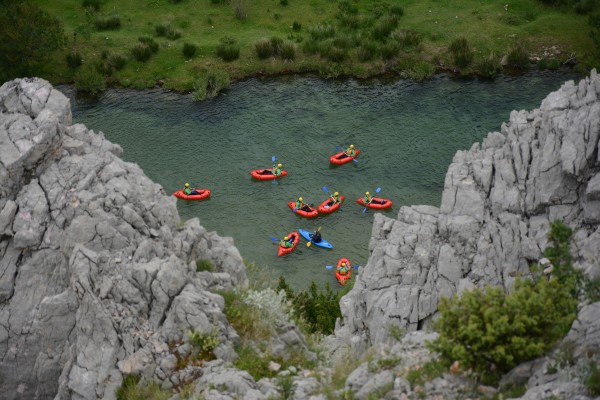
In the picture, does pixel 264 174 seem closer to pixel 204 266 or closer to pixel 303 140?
pixel 303 140

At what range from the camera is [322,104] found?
48.0 meters

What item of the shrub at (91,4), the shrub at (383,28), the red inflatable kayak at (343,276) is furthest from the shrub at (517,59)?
the shrub at (91,4)

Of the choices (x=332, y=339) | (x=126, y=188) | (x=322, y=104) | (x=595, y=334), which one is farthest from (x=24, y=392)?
(x=322, y=104)

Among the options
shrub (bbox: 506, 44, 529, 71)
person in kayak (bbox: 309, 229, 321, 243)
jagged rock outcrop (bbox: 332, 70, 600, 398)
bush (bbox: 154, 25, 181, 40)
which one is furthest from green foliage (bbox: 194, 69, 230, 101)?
jagged rock outcrop (bbox: 332, 70, 600, 398)

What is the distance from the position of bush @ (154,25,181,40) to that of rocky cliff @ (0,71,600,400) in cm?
2927

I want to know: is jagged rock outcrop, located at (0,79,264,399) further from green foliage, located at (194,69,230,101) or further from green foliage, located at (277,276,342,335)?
green foliage, located at (194,69,230,101)

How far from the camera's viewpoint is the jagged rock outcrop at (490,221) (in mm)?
22969

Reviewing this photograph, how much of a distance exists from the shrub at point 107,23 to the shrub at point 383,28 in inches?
859

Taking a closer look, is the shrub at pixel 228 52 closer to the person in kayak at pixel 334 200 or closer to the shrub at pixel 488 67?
the person in kayak at pixel 334 200

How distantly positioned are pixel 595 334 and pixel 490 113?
33560mm

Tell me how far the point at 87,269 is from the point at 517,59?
133 feet

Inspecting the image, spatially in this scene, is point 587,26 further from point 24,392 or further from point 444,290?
point 24,392

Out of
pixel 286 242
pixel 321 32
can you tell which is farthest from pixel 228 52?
pixel 286 242

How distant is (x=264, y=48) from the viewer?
51.9 m
